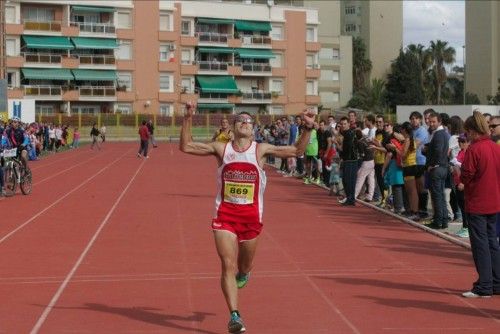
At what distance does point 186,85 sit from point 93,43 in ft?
34.9

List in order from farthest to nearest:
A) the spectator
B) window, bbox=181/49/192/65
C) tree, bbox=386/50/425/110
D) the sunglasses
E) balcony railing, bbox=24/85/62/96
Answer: tree, bbox=386/50/425/110, window, bbox=181/49/192/65, balcony railing, bbox=24/85/62/96, the spectator, the sunglasses

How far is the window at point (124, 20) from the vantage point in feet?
300

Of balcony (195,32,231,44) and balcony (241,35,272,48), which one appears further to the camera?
balcony (241,35,272,48)

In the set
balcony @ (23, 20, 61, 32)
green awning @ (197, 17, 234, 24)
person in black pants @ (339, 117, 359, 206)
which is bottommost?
person in black pants @ (339, 117, 359, 206)

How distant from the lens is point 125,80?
299 ft

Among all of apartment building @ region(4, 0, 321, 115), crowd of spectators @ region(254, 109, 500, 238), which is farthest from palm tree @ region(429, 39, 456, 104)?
crowd of spectators @ region(254, 109, 500, 238)

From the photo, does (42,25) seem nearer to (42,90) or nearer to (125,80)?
(42,90)

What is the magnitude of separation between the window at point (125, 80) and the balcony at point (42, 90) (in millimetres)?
6131

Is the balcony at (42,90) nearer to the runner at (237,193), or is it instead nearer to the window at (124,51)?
the window at (124,51)

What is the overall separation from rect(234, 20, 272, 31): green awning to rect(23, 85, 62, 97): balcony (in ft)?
66.0

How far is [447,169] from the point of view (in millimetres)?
16203

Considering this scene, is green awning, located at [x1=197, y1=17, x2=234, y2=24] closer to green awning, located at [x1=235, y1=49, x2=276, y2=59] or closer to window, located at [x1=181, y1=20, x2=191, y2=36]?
window, located at [x1=181, y1=20, x2=191, y2=36]

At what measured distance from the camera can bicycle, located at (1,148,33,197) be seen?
23359 mm

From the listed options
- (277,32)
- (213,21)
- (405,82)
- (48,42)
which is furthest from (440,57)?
(48,42)
